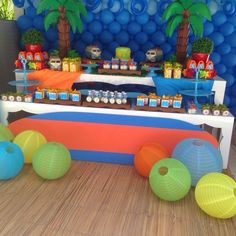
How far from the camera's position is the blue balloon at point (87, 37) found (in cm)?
324

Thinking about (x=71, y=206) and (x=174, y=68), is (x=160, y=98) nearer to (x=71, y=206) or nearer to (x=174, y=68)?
(x=174, y=68)

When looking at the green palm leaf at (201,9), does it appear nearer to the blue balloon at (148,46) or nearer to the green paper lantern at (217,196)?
the blue balloon at (148,46)

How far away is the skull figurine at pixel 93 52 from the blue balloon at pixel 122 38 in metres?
0.32

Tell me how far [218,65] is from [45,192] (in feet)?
7.44

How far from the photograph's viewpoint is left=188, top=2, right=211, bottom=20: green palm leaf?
2.57m

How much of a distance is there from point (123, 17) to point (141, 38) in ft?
0.95

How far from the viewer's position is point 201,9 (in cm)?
257

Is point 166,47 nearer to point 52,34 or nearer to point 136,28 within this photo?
point 136,28

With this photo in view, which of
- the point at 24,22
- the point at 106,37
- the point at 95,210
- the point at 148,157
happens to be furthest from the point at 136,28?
the point at 95,210

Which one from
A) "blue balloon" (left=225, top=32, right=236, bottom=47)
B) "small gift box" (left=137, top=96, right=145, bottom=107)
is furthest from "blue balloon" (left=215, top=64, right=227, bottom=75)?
"small gift box" (left=137, top=96, right=145, bottom=107)

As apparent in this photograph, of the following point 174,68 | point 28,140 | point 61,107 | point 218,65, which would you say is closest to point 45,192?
point 28,140

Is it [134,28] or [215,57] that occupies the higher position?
[134,28]

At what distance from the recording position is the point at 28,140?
2275 mm

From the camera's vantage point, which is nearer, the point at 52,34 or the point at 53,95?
the point at 53,95
